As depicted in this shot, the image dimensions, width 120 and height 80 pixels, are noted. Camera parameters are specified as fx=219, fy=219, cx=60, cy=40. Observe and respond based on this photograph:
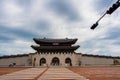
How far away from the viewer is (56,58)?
223 ft

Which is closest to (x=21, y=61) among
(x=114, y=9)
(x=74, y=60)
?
(x=74, y=60)

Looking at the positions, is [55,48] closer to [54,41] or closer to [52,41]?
[54,41]

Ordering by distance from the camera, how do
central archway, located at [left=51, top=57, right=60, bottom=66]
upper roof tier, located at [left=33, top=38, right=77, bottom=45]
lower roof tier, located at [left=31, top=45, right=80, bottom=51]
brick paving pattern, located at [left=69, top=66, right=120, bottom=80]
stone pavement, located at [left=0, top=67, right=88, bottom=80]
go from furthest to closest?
upper roof tier, located at [left=33, top=38, right=77, bottom=45] < lower roof tier, located at [left=31, top=45, right=80, bottom=51] < central archway, located at [left=51, top=57, right=60, bottom=66] < brick paving pattern, located at [left=69, top=66, right=120, bottom=80] < stone pavement, located at [left=0, top=67, right=88, bottom=80]

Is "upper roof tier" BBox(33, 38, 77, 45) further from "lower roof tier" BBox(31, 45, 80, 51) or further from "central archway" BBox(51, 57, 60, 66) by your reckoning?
"central archway" BBox(51, 57, 60, 66)

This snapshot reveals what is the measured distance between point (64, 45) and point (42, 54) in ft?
26.8

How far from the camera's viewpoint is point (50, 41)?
71.2m

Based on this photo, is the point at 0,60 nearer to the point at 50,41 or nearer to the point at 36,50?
the point at 36,50

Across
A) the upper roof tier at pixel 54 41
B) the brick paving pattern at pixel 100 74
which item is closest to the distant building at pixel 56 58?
the upper roof tier at pixel 54 41

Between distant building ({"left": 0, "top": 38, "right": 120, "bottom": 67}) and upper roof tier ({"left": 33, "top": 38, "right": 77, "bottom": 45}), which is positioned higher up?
upper roof tier ({"left": 33, "top": 38, "right": 77, "bottom": 45})

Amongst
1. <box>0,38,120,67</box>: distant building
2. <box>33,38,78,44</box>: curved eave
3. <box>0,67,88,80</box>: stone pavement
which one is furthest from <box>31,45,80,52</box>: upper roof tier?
<box>0,67,88,80</box>: stone pavement

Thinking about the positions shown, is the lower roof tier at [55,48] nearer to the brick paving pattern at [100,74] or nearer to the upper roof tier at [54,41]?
the upper roof tier at [54,41]

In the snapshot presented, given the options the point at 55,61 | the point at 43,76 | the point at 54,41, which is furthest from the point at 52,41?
the point at 43,76

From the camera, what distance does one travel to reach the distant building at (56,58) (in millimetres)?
65812

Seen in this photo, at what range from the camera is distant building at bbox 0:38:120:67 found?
6581cm
